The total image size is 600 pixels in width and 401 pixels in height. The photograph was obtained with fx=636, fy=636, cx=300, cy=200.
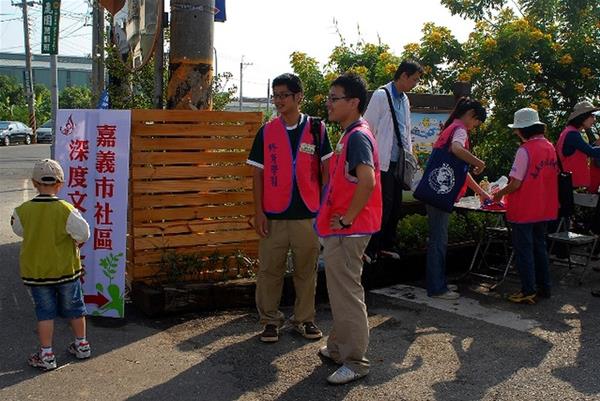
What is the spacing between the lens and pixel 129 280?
5.29m

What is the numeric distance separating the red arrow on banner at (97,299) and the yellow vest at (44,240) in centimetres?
96

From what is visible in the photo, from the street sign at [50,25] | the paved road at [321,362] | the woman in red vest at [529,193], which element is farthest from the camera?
the street sign at [50,25]

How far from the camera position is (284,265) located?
15.2ft

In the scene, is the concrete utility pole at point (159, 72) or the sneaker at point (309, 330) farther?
the concrete utility pole at point (159, 72)

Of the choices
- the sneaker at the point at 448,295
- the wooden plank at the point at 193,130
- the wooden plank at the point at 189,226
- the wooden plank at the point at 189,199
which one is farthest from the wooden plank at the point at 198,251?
the sneaker at the point at 448,295

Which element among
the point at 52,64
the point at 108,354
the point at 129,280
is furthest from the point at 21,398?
the point at 52,64

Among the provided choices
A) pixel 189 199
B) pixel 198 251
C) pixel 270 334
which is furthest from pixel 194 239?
pixel 270 334

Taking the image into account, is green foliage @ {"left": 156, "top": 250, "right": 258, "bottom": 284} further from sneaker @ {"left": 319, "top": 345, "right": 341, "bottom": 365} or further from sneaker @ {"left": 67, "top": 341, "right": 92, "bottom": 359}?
sneaker @ {"left": 319, "top": 345, "right": 341, "bottom": 365}

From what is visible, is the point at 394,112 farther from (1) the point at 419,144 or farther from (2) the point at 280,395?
(2) the point at 280,395

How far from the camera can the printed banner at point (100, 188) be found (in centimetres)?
493

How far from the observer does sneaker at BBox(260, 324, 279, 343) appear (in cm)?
448

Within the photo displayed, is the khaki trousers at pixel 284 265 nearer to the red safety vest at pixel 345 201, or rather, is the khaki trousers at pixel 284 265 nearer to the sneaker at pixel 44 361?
the red safety vest at pixel 345 201

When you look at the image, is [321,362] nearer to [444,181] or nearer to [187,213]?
[187,213]

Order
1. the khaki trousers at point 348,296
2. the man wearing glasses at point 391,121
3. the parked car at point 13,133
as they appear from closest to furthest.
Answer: the khaki trousers at point 348,296 → the man wearing glasses at point 391,121 → the parked car at point 13,133
